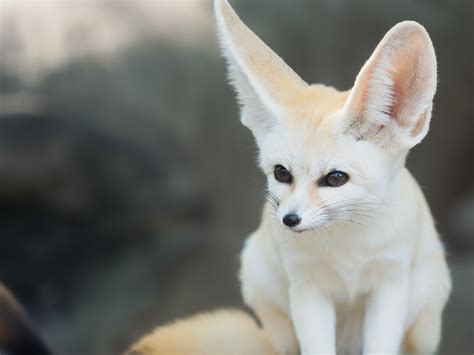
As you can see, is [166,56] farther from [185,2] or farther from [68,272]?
[68,272]

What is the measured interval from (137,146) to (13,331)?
2853 mm

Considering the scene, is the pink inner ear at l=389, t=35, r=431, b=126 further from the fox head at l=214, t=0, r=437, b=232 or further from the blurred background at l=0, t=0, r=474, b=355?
the blurred background at l=0, t=0, r=474, b=355

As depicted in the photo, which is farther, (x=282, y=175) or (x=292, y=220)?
(x=282, y=175)

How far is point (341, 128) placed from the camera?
8.70ft

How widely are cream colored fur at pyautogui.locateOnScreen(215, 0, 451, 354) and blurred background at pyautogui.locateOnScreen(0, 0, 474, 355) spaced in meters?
3.10

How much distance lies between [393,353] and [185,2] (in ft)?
14.2

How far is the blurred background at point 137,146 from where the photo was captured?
6.06 m

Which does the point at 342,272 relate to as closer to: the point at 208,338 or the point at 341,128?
the point at 341,128

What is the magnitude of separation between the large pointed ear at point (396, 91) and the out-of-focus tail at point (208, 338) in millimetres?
1088

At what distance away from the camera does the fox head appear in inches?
100

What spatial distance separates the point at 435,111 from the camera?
6516 millimetres

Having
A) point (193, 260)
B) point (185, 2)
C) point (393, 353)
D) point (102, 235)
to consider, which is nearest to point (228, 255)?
point (193, 260)

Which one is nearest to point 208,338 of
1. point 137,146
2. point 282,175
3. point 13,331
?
point 13,331

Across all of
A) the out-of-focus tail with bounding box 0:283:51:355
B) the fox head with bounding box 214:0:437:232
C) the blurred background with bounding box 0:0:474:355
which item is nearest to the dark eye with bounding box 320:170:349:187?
the fox head with bounding box 214:0:437:232
